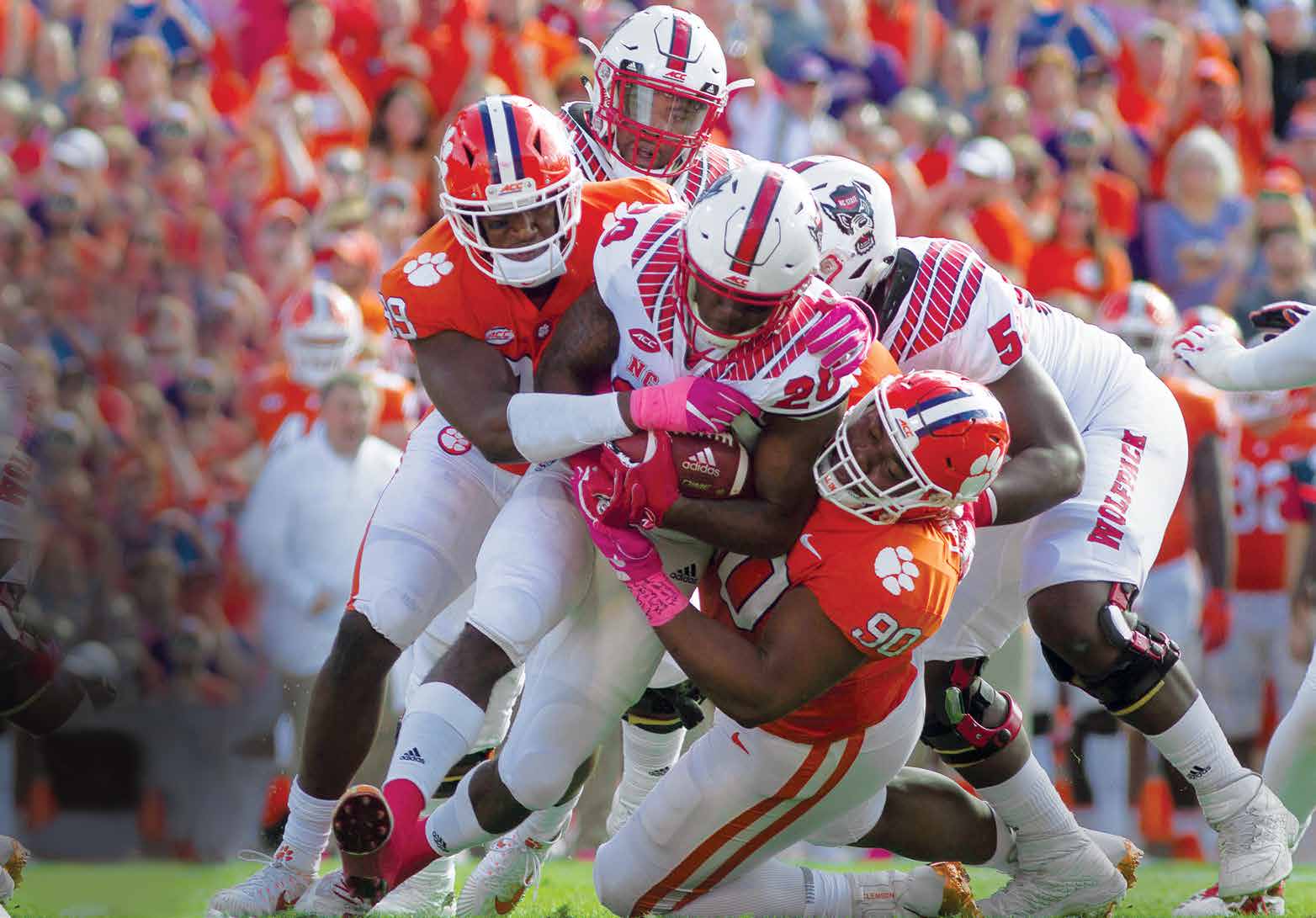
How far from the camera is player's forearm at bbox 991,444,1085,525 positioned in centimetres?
471

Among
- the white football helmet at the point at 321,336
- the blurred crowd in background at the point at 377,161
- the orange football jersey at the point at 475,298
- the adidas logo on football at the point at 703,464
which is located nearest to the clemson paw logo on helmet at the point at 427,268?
the orange football jersey at the point at 475,298

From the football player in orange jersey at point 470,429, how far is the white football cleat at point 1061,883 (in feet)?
5.04

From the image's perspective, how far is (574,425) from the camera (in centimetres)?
445

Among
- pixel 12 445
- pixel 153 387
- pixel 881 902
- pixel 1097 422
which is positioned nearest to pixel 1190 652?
pixel 1097 422

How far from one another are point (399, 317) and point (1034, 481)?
1.66 m

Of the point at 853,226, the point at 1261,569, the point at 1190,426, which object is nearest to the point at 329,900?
the point at 853,226

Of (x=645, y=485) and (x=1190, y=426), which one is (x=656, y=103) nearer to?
(x=645, y=485)

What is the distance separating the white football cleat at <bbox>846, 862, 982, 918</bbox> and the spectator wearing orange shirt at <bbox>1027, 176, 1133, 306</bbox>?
496 centimetres

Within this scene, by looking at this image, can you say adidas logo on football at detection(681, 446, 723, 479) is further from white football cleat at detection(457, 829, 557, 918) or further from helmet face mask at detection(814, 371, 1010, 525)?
white football cleat at detection(457, 829, 557, 918)

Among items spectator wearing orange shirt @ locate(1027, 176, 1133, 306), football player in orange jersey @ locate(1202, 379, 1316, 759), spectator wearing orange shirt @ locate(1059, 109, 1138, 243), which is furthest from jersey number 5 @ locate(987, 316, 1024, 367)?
spectator wearing orange shirt @ locate(1059, 109, 1138, 243)

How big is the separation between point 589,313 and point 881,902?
1.72 metres

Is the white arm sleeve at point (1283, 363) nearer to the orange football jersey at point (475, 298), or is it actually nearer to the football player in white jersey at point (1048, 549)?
the football player in white jersey at point (1048, 549)

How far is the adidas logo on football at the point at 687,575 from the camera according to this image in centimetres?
478

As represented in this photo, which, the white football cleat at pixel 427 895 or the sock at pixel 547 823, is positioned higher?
the sock at pixel 547 823
